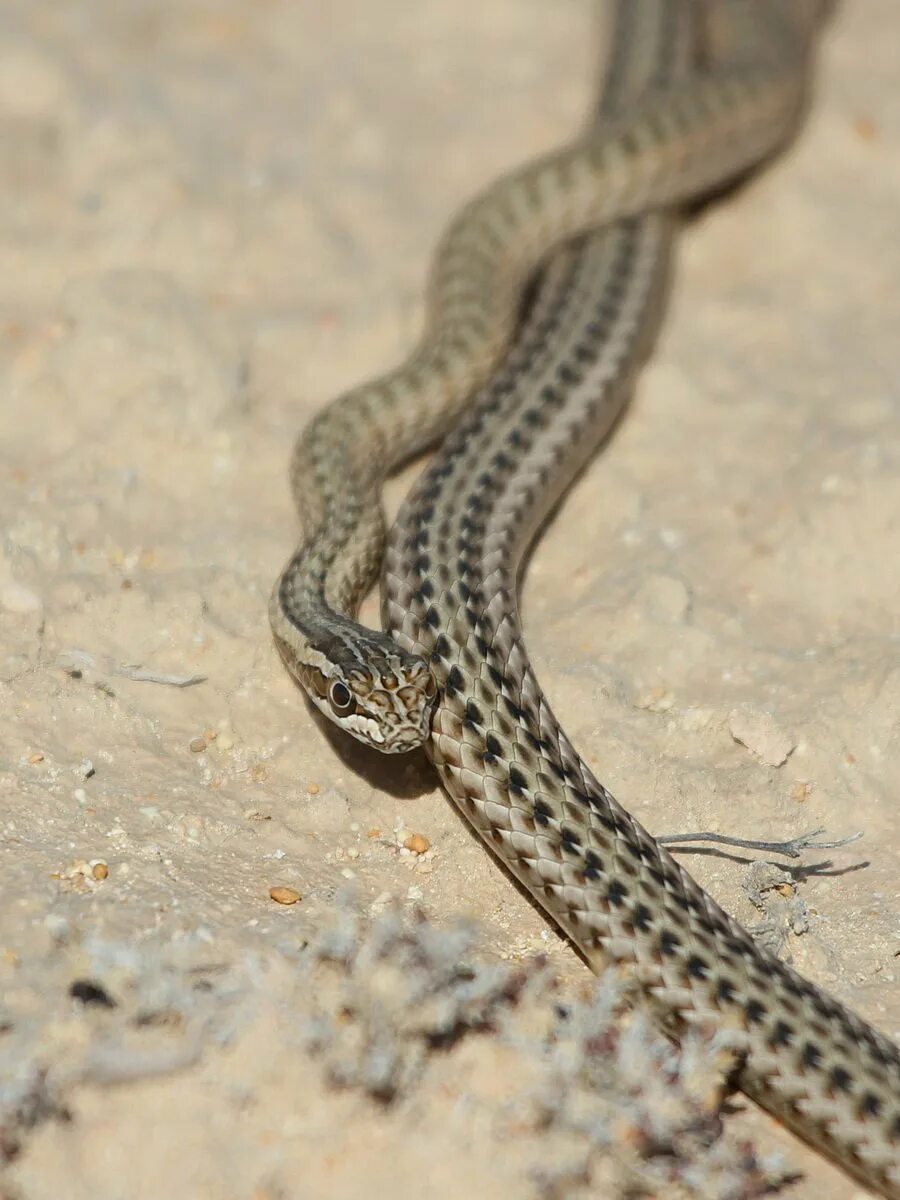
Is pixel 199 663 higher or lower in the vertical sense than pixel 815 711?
lower

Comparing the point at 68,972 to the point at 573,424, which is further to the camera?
the point at 573,424

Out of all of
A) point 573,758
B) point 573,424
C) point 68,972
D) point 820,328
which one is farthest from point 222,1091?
point 820,328

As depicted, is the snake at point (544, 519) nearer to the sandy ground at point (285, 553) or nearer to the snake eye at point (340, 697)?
the snake eye at point (340, 697)

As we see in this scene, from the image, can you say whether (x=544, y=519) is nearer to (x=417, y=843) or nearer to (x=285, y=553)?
(x=285, y=553)

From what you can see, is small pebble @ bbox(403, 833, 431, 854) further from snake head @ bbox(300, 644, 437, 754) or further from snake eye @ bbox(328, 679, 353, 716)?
snake eye @ bbox(328, 679, 353, 716)

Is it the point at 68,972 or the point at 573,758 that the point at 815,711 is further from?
the point at 68,972

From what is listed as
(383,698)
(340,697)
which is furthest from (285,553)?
(383,698)

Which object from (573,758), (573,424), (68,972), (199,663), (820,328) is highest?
(820,328)
